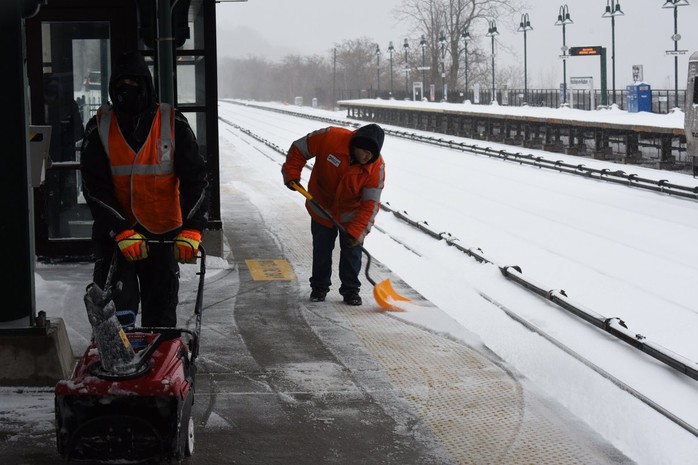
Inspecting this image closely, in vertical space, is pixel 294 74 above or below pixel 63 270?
above

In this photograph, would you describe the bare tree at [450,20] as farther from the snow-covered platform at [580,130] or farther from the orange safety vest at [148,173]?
the orange safety vest at [148,173]

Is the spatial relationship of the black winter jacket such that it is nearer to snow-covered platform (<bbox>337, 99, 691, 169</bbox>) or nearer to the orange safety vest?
the orange safety vest

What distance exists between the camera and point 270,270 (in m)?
10.9

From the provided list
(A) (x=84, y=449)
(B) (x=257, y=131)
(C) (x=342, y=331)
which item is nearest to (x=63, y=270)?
(C) (x=342, y=331)

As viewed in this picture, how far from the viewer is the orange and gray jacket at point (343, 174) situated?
8961mm

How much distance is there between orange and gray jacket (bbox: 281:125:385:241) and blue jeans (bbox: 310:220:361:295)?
0.15 m

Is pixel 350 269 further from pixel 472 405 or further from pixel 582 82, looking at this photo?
pixel 582 82

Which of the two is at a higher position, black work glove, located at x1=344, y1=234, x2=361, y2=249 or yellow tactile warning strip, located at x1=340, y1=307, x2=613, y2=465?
black work glove, located at x1=344, y1=234, x2=361, y2=249

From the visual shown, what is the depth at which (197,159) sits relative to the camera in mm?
5668

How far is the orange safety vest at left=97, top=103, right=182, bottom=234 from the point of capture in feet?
18.4

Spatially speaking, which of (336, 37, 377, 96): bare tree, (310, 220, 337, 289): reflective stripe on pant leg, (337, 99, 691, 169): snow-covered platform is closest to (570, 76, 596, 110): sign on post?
(337, 99, 691, 169): snow-covered platform

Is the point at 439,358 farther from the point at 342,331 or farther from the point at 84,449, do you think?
the point at 84,449

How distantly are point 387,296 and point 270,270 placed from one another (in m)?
1.87

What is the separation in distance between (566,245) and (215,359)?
7.83m
